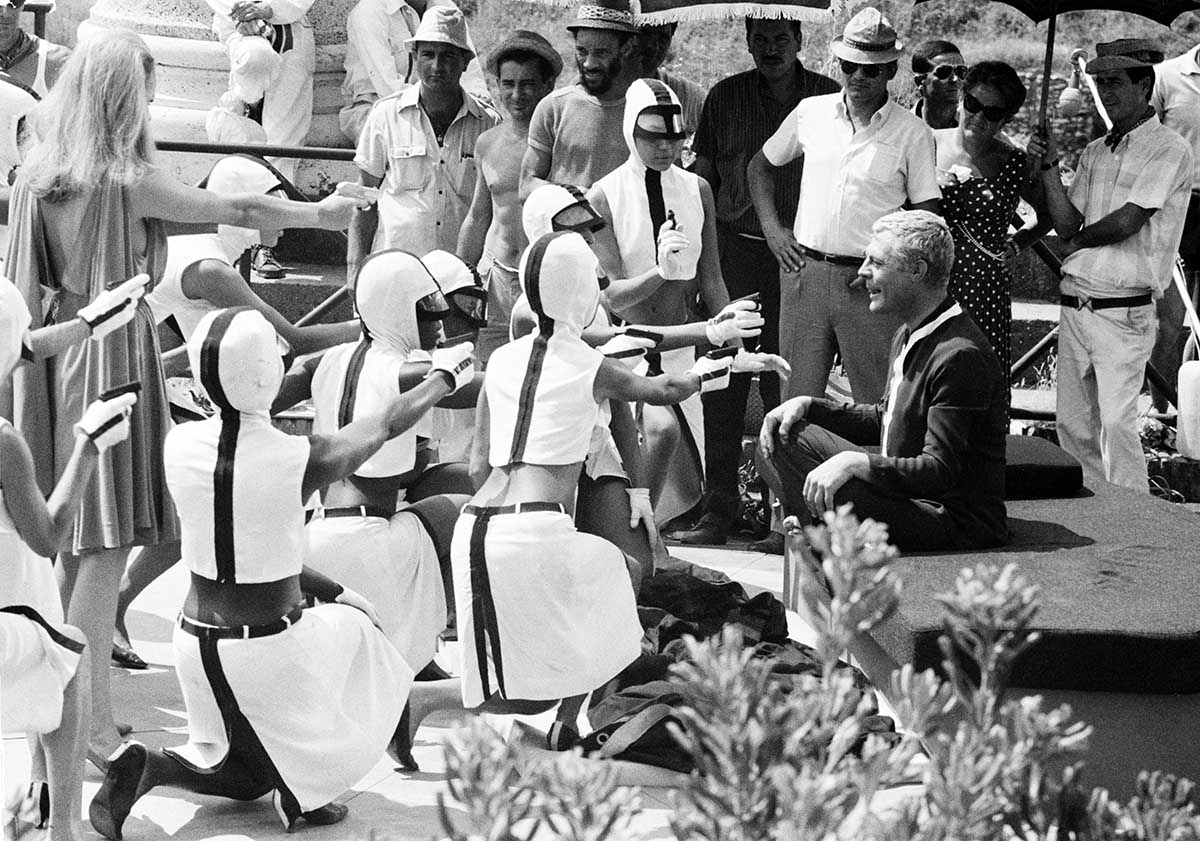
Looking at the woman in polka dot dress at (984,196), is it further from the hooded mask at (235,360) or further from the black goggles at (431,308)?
the hooded mask at (235,360)

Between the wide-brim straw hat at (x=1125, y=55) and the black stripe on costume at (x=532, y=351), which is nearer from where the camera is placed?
the black stripe on costume at (x=532, y=351)

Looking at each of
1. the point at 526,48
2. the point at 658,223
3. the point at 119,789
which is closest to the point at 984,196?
the point at 658,223

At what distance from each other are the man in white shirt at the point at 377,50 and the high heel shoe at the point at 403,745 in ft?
18.1

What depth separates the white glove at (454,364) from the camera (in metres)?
4.67

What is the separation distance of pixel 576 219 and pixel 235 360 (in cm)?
204

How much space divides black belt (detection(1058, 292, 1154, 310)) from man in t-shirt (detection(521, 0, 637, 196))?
207cm

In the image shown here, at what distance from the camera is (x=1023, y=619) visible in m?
2.12

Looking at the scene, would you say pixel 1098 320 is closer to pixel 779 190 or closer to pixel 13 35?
pixel 779 190

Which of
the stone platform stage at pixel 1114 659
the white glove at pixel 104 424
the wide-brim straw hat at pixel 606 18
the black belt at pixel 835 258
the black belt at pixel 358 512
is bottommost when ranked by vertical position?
the stone platform stage at pixel 1114 659

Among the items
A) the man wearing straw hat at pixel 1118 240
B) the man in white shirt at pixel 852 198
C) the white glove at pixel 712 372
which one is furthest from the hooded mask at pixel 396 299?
the man wearing straw hat at pixel 1118 240

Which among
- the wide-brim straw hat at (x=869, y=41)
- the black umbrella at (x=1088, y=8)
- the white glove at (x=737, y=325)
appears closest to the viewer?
the white glove at (x=737, y=325)

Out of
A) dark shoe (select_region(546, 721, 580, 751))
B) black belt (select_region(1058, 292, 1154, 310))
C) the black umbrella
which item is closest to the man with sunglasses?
the black umbrella

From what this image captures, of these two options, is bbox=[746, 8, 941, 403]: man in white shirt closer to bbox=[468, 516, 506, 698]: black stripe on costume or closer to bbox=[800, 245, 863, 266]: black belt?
bbox=[800, 245, 863, 266]: black belt

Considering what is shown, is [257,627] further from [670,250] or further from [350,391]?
[670,250]
